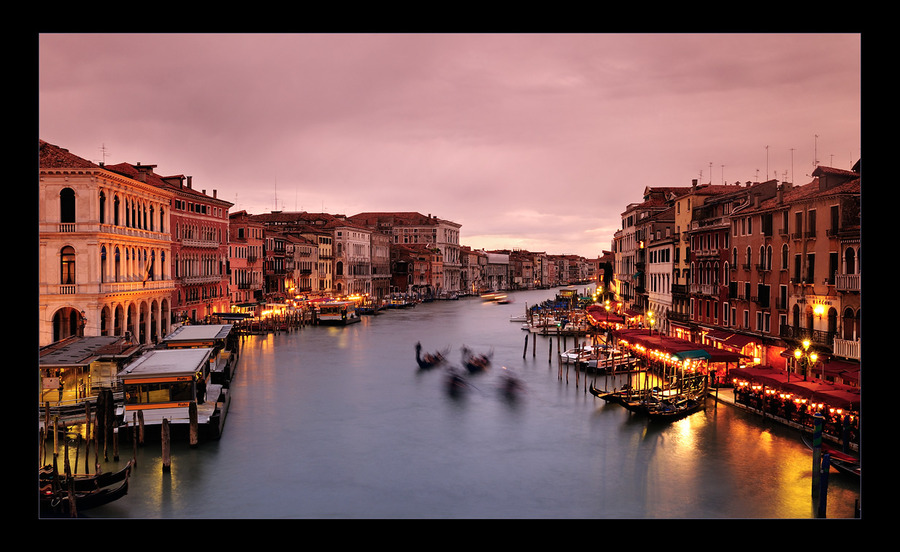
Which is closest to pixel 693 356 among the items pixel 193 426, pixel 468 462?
pixel 468 462

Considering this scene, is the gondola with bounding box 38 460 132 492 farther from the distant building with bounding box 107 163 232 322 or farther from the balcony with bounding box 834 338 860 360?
the distant building with bounding box 107 163 232 322

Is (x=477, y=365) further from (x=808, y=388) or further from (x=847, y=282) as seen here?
(x=808, y=388)

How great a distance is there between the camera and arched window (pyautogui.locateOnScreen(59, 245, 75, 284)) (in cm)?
1705

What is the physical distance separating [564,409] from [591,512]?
6046 mm

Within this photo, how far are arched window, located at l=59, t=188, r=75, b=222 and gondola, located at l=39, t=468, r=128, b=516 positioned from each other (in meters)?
11.1

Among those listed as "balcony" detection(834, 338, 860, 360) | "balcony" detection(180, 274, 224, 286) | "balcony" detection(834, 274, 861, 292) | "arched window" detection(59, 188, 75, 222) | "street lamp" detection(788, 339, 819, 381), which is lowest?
"street lamp" detection(788, 339, 819, 381)

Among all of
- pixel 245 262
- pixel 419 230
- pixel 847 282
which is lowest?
pixel 847 282

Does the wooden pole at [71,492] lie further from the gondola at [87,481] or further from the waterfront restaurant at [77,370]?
the waterfront restaurant at [77,370]

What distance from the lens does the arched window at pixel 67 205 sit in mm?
17094

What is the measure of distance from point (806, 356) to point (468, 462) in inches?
278

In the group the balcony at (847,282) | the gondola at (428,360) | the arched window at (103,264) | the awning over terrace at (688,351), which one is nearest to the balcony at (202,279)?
the arched window at (103,264)

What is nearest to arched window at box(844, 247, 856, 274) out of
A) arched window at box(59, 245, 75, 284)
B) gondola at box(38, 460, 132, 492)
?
gondola at box(38, 460, 132, 492)

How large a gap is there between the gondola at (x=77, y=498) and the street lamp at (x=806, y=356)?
1092 cm

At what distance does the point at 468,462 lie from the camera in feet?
35.1
